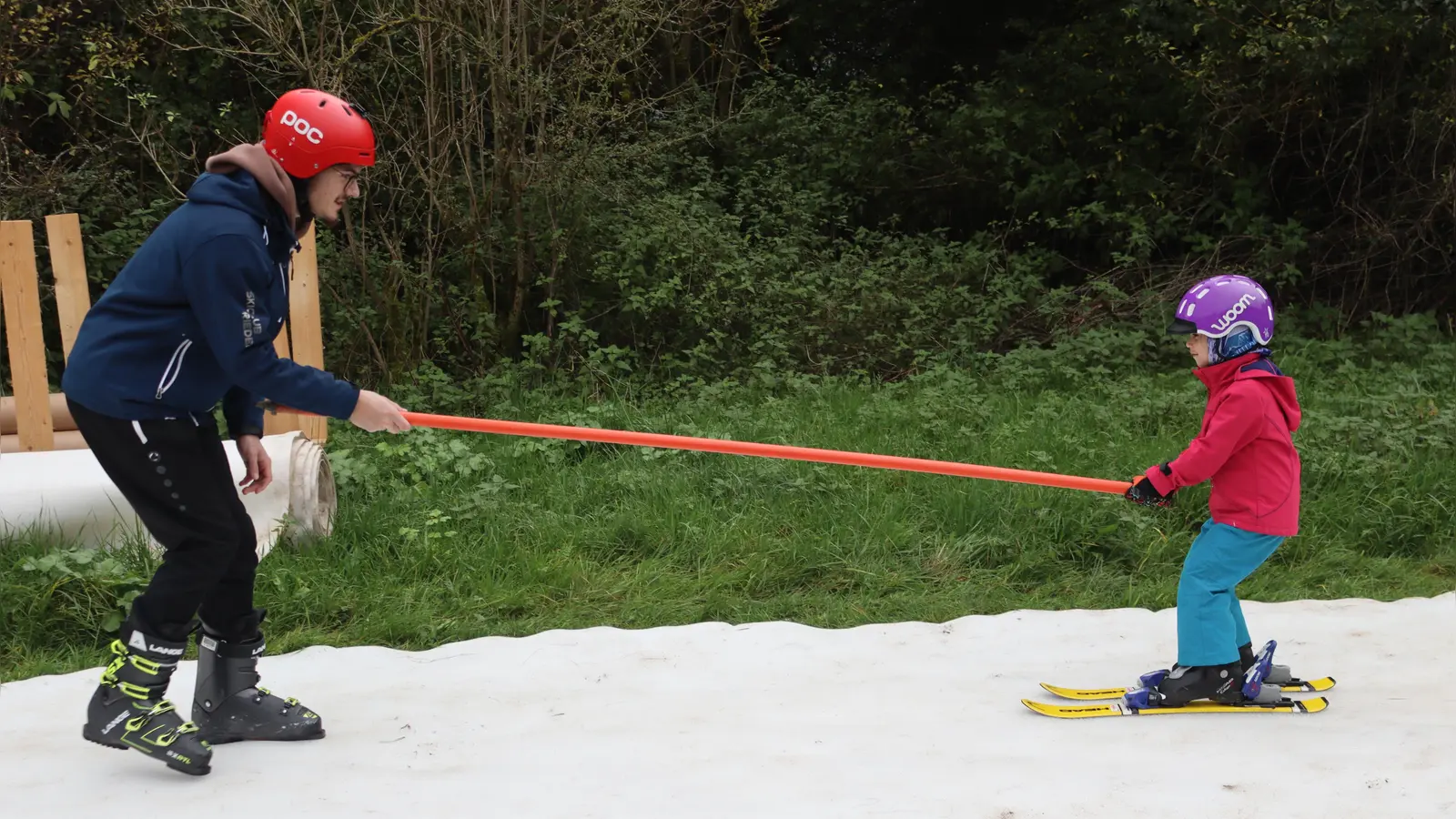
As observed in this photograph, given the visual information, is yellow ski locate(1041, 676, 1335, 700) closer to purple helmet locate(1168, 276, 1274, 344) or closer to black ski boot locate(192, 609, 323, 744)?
purple helmet locate(1168, 276, 1274, 344)

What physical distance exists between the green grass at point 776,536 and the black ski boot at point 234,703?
2.53 ft

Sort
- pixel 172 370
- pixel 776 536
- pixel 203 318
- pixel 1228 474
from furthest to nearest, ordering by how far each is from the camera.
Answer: pixel 776 536, pixel 1228 474, pixel 172 370, pixel 203 318

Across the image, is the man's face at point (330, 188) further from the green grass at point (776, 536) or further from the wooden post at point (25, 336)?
the wooden post at point (25, 336)

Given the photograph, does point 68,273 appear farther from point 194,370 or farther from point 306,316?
point 194,370

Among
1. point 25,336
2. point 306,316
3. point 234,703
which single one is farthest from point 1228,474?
point 25,336

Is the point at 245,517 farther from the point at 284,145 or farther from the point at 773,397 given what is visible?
the point at 773,397

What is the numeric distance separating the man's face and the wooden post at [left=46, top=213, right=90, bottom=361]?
261 centimetres

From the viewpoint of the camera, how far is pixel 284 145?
10.4ft

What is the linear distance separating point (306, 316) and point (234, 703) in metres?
2.68

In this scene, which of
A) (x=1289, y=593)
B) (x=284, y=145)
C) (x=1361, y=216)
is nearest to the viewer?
(x=284, y=145)

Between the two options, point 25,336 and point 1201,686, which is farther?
point 25,336

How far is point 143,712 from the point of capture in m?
3.22

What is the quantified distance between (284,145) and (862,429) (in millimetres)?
3862

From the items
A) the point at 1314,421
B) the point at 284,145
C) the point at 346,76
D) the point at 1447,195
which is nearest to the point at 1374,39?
the point at 1447,195
